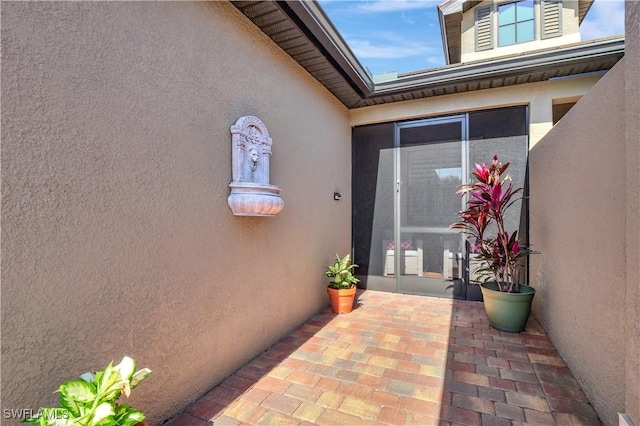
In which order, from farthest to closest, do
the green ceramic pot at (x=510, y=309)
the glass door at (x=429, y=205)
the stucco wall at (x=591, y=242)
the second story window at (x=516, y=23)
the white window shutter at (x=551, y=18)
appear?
1. the second story window at (x=516, y=23)
2. the white window shutter at (x=551, y=18)
3. the glass door at (x=429, y=205)
4. the green ceramic pot at (x=510, y=309)
5. the stucco wall at (x=591, y=242)

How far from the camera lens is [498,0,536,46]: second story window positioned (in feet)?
19.4

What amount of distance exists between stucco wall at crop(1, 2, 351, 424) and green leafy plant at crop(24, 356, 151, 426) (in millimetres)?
322

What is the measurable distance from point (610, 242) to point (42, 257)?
11.0ft

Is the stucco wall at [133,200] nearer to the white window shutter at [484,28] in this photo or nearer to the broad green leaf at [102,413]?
the broad green leaf at [102,413]

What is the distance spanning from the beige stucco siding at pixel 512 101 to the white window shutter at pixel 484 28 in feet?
8.38

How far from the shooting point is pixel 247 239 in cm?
288

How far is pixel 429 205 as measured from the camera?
4977mm

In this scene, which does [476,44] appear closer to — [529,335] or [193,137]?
[529,335]

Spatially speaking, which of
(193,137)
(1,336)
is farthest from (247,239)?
(1,336)

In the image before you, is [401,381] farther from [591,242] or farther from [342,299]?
[591,242]

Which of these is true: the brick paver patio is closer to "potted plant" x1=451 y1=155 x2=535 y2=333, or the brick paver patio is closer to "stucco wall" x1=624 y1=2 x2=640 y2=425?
"potted plant" x1=451 y1=155 x2=535 y2=333

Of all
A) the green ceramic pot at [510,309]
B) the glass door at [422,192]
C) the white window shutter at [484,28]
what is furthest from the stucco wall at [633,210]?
the white window shutter at [484,28]

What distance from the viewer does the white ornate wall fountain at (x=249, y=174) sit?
2639 mm

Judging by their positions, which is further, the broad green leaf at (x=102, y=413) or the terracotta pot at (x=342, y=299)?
the terracotta pot at (x=342, y=299)
